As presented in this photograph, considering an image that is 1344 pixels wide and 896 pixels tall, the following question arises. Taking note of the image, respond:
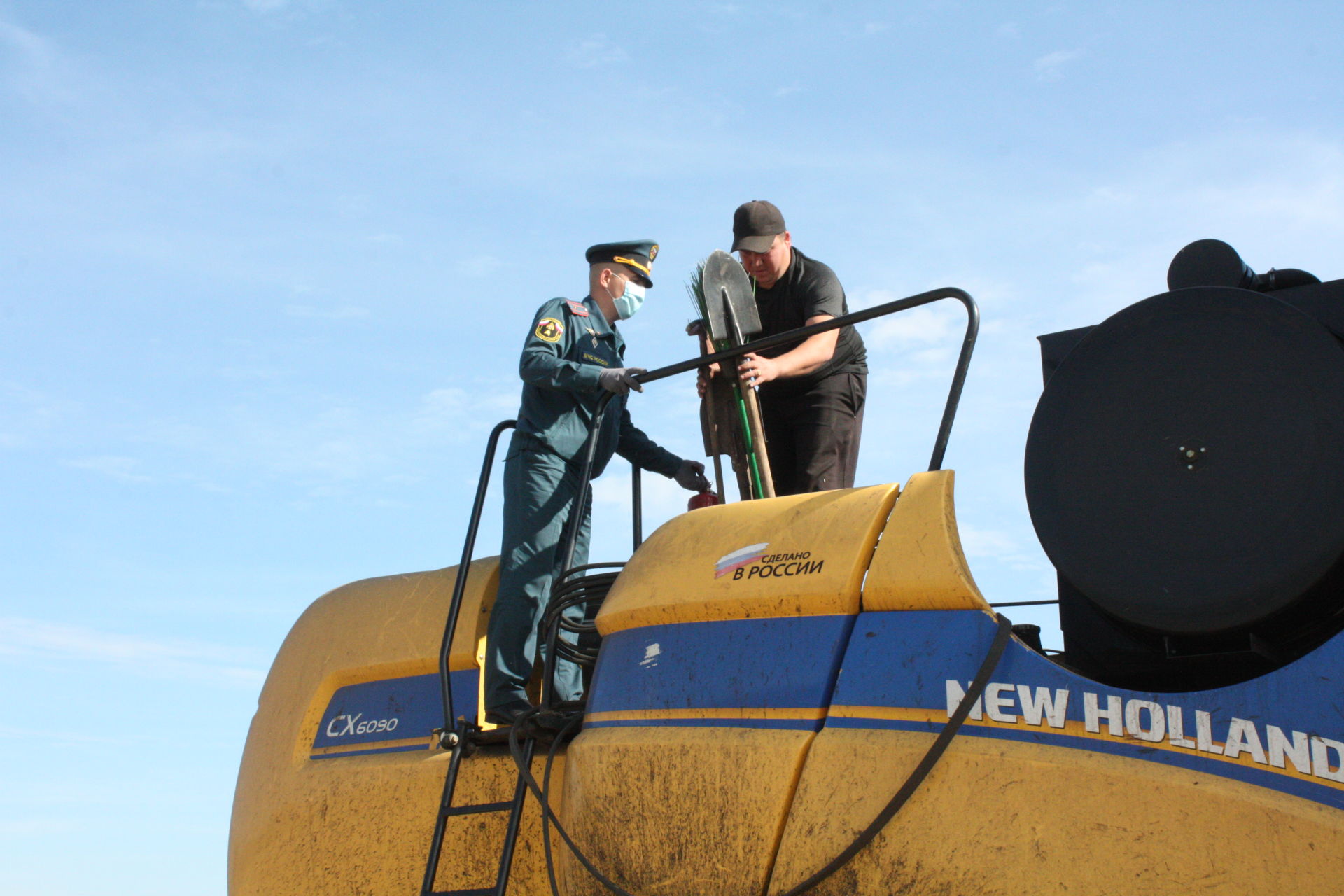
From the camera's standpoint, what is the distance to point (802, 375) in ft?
13.8

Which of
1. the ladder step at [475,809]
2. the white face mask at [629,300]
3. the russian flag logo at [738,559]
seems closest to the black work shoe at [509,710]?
the ladder step at [475,809]

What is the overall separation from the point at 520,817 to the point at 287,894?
1055mm

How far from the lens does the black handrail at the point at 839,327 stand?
3.06 metres

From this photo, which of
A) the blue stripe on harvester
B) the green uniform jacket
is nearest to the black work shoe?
the blue stripe on harvester

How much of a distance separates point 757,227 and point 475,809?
225 centimetres

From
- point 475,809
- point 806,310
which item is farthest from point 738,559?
point 806,310

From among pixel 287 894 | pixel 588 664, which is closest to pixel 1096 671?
pixel 588 664

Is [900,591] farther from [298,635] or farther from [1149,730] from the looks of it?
[298,635]

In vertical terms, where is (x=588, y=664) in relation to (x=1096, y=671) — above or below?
above

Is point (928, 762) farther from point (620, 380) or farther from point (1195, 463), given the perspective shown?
point (620, 380)

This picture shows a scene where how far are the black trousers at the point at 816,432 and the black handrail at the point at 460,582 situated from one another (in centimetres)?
94

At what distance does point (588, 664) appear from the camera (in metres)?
3.79

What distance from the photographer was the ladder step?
3.60 metres

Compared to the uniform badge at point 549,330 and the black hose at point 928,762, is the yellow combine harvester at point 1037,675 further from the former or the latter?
the uniform badge at point 549,330
